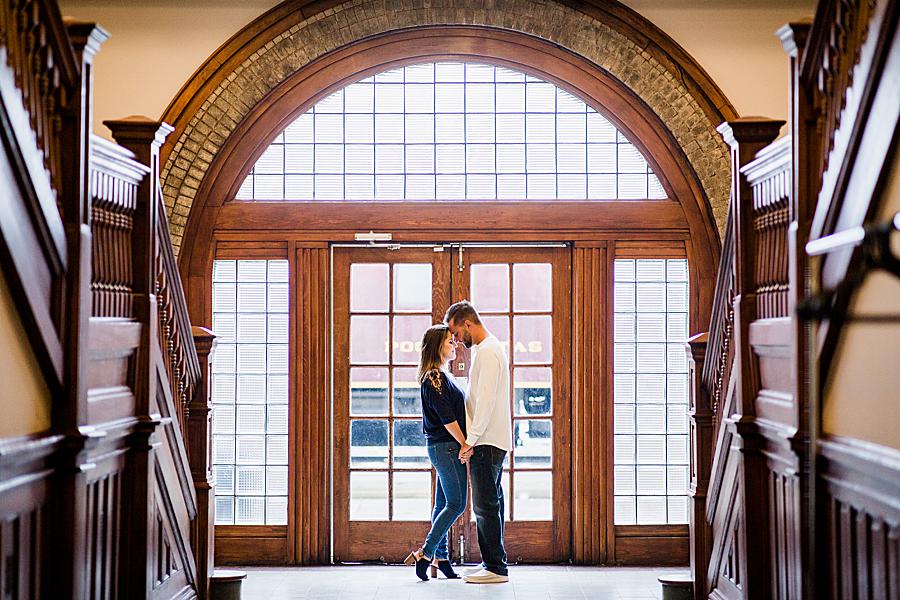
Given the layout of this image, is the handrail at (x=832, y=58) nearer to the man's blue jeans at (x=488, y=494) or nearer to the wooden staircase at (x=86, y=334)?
the wooden staircase at (x=86, y=334)

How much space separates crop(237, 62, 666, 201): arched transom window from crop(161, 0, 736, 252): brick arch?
362mm

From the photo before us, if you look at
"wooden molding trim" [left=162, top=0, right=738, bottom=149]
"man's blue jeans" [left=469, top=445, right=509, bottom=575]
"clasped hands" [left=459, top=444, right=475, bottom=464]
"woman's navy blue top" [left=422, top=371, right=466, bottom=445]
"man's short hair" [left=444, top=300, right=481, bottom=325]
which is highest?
"wooden molding trim" [left=162, top=0, right=738, bottom=149]

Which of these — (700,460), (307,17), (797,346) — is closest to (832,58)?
(797,346)

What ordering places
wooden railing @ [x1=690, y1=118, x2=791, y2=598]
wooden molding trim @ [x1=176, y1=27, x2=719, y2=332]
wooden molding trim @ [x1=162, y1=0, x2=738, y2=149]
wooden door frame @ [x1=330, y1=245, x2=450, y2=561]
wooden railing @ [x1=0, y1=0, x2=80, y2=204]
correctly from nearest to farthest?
wooden railing @ [x1=0, y1=0, x2=80, y2=204], wooden railing @ [x1=690, y1=118, x2=791, y2=598], wooden molding trim @ [x1=162, y1=0, x2=738, y2=149], wooden molding trim @ [x1=176, y1=27, x2=719, y2=332], wooden door frame @ [x1=330, y1=245, x2=450, y2=561]

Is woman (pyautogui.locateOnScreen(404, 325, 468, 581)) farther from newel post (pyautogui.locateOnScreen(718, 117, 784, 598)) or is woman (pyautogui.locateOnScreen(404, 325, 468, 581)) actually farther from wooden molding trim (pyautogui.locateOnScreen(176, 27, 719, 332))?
newel post (pyautogui.locateOnScreen(718, 117, 784, 598))

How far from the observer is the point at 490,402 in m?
6.03

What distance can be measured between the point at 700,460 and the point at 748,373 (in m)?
1.09

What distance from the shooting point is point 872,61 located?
2.92 m

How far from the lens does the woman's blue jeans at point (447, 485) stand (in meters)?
6.18

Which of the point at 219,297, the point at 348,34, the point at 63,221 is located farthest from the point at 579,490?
the point at 63,221

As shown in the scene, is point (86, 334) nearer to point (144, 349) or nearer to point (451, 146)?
point (144, 349)

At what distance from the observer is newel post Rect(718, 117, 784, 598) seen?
4020 mm

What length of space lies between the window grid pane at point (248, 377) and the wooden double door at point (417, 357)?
0.39 metres

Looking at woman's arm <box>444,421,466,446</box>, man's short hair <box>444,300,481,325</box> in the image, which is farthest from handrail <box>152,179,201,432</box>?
man's short hair <box>444,300,481,325</box>
